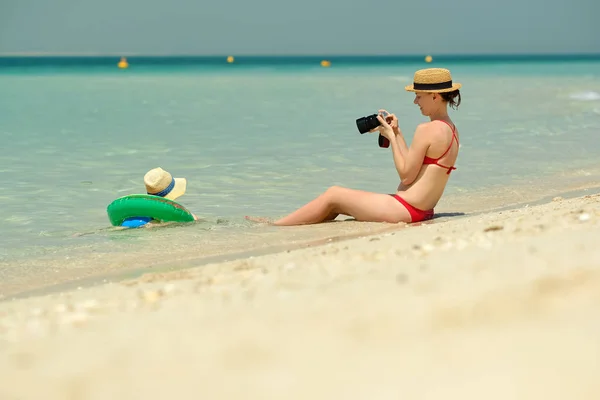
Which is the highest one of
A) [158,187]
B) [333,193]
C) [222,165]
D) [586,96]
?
[158,187]

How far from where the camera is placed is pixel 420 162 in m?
6.08

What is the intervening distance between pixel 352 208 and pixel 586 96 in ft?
59.9

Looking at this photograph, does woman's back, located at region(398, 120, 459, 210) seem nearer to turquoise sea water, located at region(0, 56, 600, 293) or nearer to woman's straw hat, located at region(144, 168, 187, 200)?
turquoise sea water, located at region(0, 56, 600, 293)

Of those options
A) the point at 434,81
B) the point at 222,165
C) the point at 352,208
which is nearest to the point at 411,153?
the point at 434,81

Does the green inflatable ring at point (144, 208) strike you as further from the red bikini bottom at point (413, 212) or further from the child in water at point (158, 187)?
the red bikini bottom at point (413, 212)

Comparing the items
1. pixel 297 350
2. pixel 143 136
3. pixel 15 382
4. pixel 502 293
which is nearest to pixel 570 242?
pixel 502 293

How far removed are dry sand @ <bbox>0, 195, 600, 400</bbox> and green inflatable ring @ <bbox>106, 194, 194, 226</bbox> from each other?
8.49 feet

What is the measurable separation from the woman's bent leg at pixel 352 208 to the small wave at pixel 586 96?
55.8ft

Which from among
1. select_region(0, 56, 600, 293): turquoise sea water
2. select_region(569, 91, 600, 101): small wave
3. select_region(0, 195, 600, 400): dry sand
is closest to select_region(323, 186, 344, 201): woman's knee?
select_region(0, 56, 600, 293): turquoise sea water

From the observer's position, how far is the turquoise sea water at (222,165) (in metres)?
6.04

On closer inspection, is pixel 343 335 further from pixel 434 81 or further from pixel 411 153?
pixel 434 81

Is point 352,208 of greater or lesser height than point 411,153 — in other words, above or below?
below

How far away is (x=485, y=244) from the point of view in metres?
4.04

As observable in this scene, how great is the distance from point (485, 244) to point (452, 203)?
3863 millimetres
